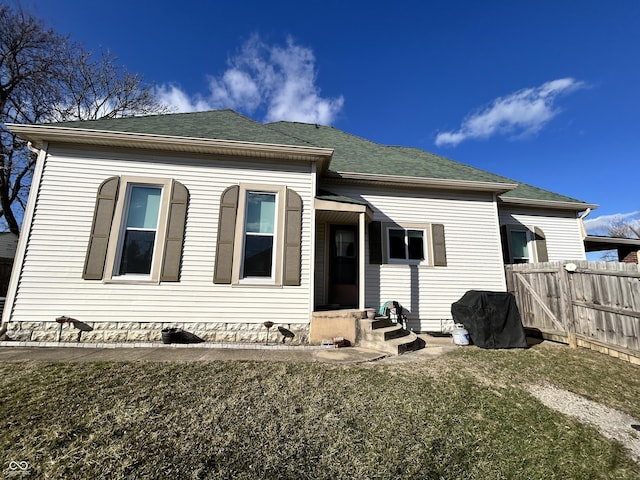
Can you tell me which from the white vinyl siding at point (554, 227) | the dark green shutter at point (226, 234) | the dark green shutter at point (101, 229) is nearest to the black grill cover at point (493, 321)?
the white vinyl siding at point (554, 227)

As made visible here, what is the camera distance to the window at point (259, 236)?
5703 millimetres

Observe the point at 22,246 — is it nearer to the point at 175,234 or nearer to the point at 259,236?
the point at 175,234

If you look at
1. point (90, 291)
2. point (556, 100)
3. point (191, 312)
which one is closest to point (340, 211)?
point (191, 312)

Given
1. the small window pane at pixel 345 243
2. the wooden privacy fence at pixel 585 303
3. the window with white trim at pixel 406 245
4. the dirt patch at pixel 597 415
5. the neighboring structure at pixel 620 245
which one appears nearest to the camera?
the dirt patch at pixel 597 415

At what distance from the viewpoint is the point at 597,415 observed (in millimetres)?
3104

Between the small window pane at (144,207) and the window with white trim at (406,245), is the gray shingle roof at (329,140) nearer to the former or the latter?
the small window pane at (144,207)

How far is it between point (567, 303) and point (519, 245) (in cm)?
287

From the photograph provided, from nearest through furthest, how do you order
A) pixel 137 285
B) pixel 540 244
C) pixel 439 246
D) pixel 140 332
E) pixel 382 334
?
pixel 382 334, pixel 140 332, pixel 137 285, pixel 439 246, pixel 540 244

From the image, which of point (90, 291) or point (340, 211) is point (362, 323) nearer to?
point (340, 211)

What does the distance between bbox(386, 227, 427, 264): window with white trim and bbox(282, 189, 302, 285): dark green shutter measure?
2.79 metres

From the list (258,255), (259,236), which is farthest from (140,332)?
(259,236)

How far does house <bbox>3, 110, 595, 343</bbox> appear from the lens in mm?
5281

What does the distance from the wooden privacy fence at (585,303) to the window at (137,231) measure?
8.76 meters

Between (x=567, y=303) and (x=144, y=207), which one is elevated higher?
(x=144, y=207)
